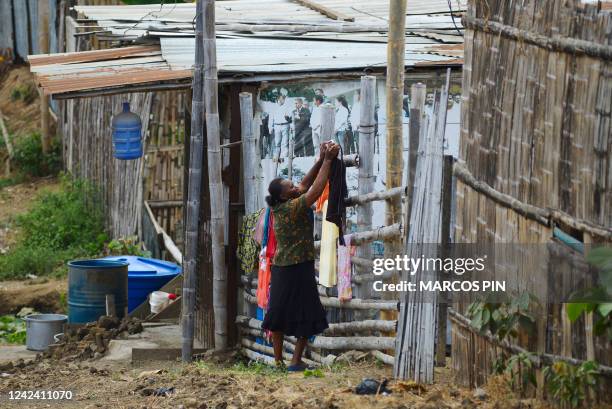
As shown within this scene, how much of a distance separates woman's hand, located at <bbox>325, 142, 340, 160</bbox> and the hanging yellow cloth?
1.63ft

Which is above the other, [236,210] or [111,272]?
[236,210]

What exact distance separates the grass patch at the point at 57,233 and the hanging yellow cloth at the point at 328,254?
26.0ft

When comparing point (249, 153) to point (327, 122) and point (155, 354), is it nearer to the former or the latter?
point (327, 122)

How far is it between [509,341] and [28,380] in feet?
15.4

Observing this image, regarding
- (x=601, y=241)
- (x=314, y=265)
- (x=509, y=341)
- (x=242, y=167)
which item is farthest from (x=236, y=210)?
(x=601, y=241)

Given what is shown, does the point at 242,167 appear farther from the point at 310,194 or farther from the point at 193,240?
the point at 310,194

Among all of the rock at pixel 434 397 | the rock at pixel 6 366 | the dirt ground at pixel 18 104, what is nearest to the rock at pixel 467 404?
the rock at pixel 434 397

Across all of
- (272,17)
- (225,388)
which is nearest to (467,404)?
(225,388)

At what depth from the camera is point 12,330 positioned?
13.0 m

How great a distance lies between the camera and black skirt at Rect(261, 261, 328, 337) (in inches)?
319

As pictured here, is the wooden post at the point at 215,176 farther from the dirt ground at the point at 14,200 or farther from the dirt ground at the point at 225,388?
the dirt ground at the point at 14,200

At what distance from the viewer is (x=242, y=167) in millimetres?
9867

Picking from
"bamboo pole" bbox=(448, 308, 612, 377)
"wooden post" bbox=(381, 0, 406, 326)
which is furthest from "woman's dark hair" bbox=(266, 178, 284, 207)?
"bamboo pole" bbox=(448, 308, 612, 377)

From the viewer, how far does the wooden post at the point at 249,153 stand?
948 centimetres
